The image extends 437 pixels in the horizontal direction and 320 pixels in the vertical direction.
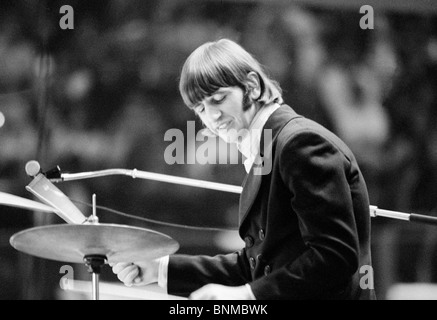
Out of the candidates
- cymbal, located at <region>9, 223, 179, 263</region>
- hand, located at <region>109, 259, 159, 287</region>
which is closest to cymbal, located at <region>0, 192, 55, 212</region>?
hand, located at <region>109, 259, 159, 287</region>

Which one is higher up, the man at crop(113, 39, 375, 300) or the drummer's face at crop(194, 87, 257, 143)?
the drummer's face at crop(194, 87, 257, 143)

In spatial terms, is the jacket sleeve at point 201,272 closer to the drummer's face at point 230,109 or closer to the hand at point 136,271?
the hand at point 136,271

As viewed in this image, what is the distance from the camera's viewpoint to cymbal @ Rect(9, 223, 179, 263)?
1757 millimetres

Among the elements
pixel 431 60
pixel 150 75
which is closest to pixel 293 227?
pixel 150 75

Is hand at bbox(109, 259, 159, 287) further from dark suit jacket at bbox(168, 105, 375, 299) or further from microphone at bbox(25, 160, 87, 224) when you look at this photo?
dark suit jacket at bbox(168, 105, 375, 299)

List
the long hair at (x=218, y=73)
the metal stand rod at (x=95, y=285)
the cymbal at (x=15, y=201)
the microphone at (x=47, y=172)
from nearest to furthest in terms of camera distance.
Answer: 1. the metal stand rod at (x=95, y=285)
2. the long hair at (x=218, y=73)
3. the microphone at (x=47, y=172)
4. the cymbal at (x=15, y=201)

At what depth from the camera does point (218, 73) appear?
201cm

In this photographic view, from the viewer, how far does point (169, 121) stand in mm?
2832

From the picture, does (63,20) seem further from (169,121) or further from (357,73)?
(357,73)

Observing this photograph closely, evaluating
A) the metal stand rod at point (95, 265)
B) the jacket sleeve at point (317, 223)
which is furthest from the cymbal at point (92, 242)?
the jacket sleeve at point (317, 223)

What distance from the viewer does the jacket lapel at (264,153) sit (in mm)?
1914

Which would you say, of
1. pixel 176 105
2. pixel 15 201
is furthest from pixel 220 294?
pixel 176 105

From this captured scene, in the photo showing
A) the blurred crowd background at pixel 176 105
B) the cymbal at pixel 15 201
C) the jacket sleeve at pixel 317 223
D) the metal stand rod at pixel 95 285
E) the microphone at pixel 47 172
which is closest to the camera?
the jacket sleeve at pixel 317 223

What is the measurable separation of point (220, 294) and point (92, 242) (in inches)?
13.8
